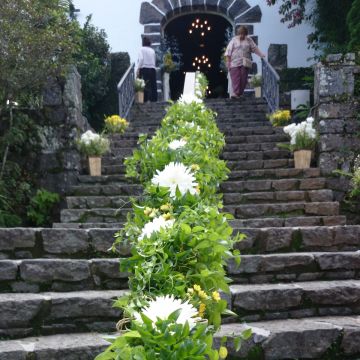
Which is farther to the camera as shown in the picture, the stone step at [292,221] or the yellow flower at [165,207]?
the stone step at [292,221]

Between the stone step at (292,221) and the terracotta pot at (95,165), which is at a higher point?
the terracotta pot at (95,165)

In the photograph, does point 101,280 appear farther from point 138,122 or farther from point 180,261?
point 138,122

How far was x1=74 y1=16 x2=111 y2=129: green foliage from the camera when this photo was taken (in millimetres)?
8969

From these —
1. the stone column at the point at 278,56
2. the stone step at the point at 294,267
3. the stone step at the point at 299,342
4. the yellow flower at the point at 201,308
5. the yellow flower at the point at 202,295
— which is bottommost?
the stone step at the point at 299,342

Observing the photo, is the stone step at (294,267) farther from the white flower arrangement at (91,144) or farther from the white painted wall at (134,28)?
the white painted wall at (134,28)

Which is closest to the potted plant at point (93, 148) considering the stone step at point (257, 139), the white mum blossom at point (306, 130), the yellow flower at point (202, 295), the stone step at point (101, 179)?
the stone step at point (101, 179)

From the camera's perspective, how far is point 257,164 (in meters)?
5.30

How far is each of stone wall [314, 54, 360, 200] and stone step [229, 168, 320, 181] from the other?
0.40 feet

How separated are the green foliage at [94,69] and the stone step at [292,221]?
5591mm

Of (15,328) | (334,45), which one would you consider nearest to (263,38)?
(334,45)

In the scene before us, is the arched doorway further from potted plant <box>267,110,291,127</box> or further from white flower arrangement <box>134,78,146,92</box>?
potted plant <box>267,110,291,127</box>

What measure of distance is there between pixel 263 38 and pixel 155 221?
8.72 metres

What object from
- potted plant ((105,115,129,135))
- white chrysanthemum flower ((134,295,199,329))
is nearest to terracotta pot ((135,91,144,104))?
potted plant ((105,115,129,135))

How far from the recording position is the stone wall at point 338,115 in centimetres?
492
